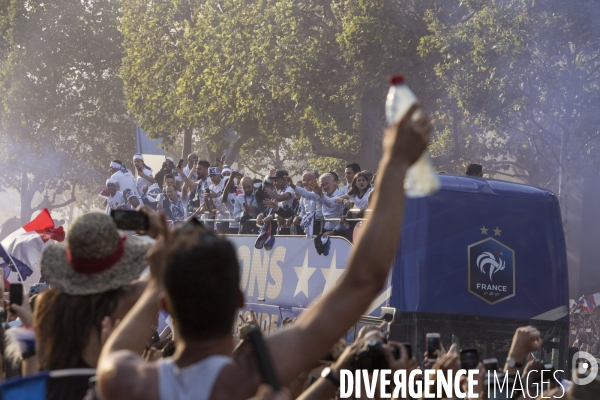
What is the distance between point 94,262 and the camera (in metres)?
3.28

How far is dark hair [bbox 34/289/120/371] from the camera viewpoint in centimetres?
319

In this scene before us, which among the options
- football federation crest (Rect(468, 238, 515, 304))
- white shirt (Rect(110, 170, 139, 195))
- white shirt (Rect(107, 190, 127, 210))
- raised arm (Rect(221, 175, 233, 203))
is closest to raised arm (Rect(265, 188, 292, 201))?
raised arm (Rect(221, 175, 233, 203))

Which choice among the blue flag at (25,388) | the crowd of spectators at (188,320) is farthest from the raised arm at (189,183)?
the blue flag at (25,388)

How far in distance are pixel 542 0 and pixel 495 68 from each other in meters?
1.96

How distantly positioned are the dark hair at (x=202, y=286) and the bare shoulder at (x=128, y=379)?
0.14 meters

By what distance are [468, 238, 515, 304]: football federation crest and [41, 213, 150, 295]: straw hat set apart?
7.52 m

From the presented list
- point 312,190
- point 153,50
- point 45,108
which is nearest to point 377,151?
point 153,50

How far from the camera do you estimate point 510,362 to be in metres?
4.20

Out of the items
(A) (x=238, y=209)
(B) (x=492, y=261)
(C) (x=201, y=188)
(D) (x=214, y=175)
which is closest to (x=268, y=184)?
(A) (x=238, y=209)

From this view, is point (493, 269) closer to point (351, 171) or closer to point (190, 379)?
point (351, 171)

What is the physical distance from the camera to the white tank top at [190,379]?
7.45 feet

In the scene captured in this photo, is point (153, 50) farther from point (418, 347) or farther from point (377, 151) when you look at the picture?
point (418, 347)

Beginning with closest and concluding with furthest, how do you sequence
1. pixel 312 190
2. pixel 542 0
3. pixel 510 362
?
pixel 510 362, pixel 312 190, pixel 542 0

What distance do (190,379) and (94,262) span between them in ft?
3.61
